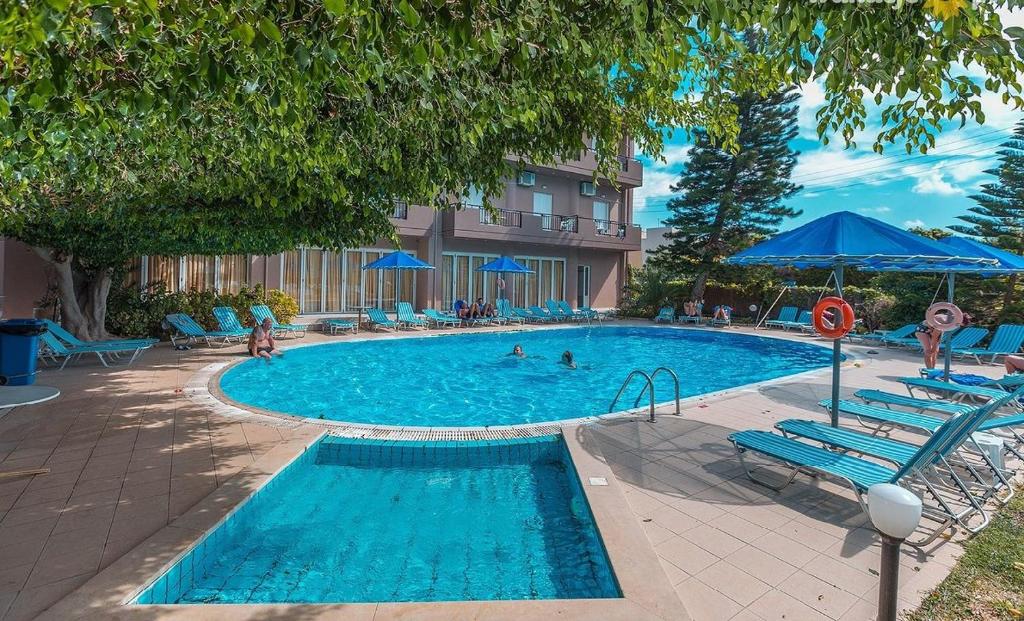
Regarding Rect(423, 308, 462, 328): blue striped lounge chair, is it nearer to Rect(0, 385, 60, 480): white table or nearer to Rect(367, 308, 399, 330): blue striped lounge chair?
Rect(367, 308, 399, 330): blue striped lounge chair

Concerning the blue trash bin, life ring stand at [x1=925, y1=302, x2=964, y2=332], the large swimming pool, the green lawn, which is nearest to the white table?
the large swimming pool

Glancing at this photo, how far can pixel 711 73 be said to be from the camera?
439 centimetres

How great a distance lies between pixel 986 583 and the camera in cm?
302

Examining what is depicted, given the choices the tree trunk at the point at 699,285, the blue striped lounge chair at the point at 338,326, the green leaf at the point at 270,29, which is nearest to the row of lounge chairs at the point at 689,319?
the tree trunk at the point at 699,285

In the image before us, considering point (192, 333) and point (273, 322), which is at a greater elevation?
point (273, 322)

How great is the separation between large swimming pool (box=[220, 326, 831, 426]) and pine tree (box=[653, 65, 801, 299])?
20.5 ft

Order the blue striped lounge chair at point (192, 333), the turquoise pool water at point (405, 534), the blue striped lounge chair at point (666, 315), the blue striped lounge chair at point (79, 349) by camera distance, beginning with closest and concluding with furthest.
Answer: the turquoise pool water at point (405, 534), the blue striped lounge chair at point (79, 349), the blue striped lounge chair at point (192, 333), the blue striped lounge chair at point (666, 315)

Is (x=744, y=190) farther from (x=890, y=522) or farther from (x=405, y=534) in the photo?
(x=890, y=522)

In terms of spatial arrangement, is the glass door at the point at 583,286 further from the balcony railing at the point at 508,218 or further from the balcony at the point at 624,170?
the balcony railing at the point at 508,218

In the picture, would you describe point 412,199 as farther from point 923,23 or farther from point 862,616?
point 862,616

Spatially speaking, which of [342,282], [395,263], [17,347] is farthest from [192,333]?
[342,282]

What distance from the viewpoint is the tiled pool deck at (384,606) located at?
9.18 feet

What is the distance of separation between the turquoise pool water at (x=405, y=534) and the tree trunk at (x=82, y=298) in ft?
31.3

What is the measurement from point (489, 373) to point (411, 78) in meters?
8.99
